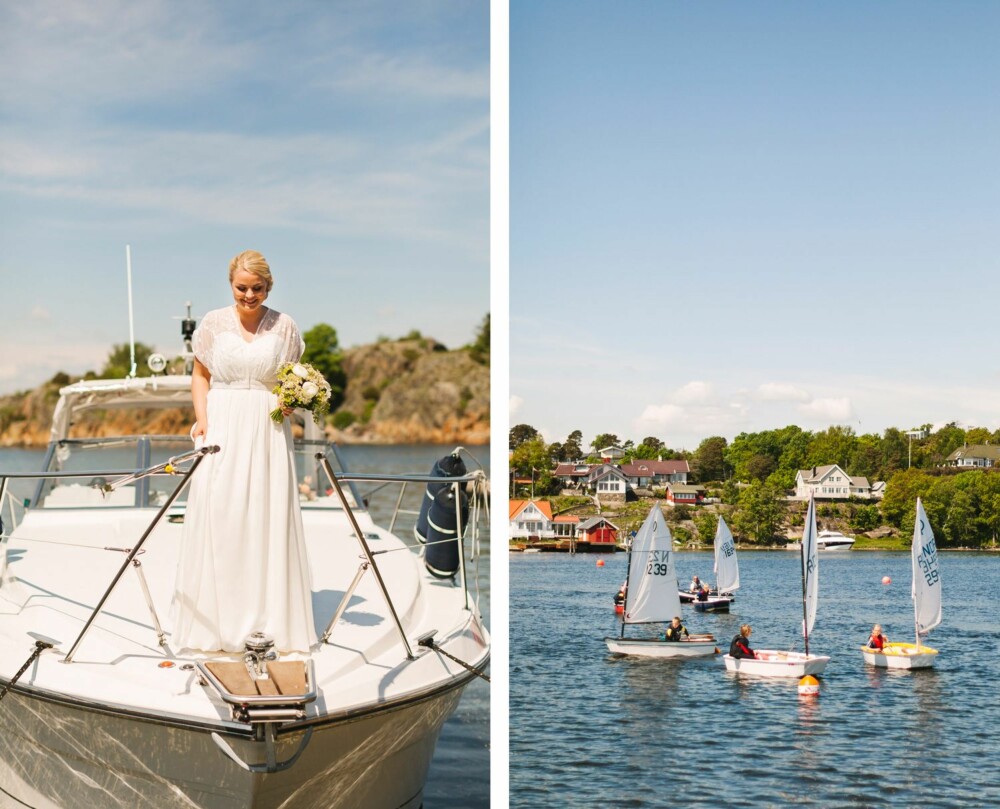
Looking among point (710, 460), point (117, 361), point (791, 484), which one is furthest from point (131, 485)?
point (117, 361)

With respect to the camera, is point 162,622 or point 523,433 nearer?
point 162,622

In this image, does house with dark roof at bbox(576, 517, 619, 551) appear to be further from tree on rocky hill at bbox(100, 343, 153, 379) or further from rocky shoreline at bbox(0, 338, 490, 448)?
tree on rocky hill at bbox(100, 343, 153, 379)

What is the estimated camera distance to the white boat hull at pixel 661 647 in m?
15.0

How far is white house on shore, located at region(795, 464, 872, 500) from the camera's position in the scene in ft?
52.8

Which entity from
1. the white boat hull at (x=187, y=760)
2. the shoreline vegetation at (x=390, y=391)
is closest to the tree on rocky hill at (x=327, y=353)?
the shoreline vegetation at (x=390, y=391)

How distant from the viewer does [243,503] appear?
134 inches

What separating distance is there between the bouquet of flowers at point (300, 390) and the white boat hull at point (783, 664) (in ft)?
36.1

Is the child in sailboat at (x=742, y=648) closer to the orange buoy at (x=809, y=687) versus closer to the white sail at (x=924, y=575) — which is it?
the orange buoy at (x=809, y=687)

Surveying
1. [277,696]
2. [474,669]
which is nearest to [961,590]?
[474,669]

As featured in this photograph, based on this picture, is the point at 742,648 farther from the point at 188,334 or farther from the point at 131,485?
the point at 131,485

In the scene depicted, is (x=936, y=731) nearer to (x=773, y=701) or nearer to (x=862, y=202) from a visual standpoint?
(x=773, y=701)

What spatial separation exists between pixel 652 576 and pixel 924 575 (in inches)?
128

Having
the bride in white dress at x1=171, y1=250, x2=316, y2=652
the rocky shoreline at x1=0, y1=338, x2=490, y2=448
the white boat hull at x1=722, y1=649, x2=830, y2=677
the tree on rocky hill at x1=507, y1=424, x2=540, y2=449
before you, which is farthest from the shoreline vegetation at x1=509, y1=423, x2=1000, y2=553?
the bride in white dress at x1=171, y1=250, x2=316, y2=652

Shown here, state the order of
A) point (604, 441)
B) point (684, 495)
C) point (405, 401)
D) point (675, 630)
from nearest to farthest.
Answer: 1. point (675, 630)
2. point (604, 441)
3. point (684, 495)
4. point (405, 401)
